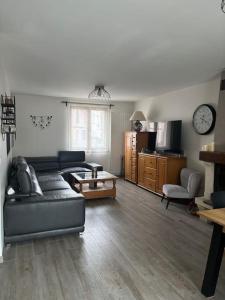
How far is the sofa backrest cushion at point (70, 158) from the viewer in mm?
6105

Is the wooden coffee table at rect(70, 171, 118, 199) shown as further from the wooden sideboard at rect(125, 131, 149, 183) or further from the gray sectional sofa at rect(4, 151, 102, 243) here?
the gray sectional sofa at rect(4, 151, 102, 243)

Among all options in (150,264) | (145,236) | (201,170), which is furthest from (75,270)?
(201,170)

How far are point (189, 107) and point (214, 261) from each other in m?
3.49

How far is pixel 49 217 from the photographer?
284cm

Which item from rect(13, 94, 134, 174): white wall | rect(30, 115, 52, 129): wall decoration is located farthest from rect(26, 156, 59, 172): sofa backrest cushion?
rect(30, 115, 52, 129): wall decoration

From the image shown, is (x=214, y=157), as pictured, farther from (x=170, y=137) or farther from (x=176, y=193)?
(x=170, y=137)

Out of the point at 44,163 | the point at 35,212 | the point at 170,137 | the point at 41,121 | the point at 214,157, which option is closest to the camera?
the point at 35,212

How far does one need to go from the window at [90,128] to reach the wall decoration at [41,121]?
64 cm

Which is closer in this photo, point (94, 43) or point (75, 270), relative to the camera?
point (75, 270)

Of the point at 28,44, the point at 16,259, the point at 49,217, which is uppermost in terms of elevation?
the point at 28,44

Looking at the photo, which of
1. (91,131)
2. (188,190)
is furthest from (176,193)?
(91,131)

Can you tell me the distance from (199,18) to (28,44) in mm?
1832

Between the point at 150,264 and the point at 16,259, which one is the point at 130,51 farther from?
the point at 16,259

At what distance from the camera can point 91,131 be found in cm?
673
